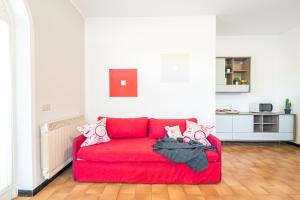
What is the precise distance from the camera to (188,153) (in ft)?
9.26

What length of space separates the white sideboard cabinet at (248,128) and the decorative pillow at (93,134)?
2.93m

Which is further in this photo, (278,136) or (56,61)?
(278,136)

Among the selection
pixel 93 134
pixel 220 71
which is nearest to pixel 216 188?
pixel 93 134

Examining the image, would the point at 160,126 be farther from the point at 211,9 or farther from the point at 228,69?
the point at 228,69

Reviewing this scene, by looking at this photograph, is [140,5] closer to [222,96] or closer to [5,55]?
[5,55]

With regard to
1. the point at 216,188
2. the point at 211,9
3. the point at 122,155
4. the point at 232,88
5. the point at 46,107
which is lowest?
the point at 216,188

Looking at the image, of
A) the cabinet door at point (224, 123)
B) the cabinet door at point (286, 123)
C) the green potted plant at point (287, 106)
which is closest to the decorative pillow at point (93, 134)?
the cabinet door at point (224, 123)

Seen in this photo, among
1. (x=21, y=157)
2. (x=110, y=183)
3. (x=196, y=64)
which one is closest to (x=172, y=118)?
(x=196, y=64)

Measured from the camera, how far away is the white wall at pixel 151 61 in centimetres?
400

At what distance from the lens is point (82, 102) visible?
3.98m

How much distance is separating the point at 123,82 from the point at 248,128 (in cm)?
320

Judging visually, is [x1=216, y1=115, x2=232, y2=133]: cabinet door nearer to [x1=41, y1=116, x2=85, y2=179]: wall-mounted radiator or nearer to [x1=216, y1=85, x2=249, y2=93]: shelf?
[x1=216, y1=85, x2=249, y2=93]: shelf

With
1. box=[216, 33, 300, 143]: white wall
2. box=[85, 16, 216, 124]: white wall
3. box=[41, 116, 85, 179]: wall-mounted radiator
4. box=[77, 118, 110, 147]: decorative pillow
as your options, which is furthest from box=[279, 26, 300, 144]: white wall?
box=[41, 116, 85, 179]: wall-mounted radiator

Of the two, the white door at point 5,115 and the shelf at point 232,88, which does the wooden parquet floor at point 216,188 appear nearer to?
the white door at point 5,115
